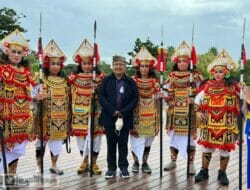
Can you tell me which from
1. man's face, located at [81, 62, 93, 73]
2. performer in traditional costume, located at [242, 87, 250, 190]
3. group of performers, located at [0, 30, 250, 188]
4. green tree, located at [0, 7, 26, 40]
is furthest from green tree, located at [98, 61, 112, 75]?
green tree, located at [0, 7, 26, 40]

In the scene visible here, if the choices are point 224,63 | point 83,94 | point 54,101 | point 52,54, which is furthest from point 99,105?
point 224,63

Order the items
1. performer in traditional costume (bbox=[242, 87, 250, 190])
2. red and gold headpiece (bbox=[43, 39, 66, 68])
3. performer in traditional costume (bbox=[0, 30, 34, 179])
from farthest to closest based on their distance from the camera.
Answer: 1. red and gold headpiece (bbox=[43, 39, 66, 68])
2. performer in traditional costume (bbox=[0, 30, 34, 179])
3. performer in traditional costume (bbox=[242, 87, 250, 190])

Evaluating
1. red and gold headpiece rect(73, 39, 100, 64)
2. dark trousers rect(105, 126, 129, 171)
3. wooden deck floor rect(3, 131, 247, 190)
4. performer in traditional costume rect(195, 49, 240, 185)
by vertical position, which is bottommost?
wooden deck floor rect(3, 131, 247, 190)

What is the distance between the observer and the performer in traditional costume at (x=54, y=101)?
620 centimetres

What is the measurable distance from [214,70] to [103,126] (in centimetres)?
164

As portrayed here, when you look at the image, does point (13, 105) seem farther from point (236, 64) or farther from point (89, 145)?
point (236, 64)

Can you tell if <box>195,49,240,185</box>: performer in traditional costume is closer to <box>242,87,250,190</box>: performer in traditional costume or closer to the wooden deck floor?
the wooden deck floor

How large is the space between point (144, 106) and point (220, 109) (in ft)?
3.72

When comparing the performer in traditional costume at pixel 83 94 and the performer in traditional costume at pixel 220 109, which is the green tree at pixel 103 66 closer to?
the performer in traditional costume at pixel 83 94

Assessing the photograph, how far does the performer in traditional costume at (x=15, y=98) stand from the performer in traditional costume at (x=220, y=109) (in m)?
2.20

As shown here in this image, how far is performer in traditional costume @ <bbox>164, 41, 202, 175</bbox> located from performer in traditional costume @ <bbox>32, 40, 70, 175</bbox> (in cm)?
150

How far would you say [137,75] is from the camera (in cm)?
668

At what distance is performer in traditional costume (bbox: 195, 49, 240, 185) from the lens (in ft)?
19.3

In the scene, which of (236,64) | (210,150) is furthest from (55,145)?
(236,64)
